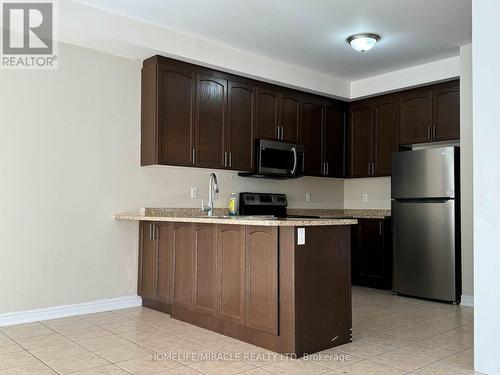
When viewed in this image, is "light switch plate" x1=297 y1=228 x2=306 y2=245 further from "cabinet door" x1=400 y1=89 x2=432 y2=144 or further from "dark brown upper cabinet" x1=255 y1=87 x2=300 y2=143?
"cabinet door" x1=400 y1=89 x2=432 y2=144

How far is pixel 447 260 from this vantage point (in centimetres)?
484

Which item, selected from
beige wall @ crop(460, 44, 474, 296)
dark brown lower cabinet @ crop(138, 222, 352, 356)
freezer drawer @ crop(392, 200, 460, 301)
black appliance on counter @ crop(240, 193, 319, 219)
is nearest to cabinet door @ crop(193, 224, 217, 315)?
dark brown lower cabinet @ crop(138, 222, 352, 356)

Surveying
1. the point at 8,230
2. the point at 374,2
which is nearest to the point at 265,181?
the point at 374,2

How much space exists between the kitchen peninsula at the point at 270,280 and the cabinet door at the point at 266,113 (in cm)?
178

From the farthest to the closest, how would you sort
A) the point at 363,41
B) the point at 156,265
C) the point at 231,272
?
the point at 363,41 < the point at 156,265 < the point at 231,272

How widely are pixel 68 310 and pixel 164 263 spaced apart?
0.92 metres

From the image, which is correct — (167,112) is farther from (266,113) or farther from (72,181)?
(266,113)

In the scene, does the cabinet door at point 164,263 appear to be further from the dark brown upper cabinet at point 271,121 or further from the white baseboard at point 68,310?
the dark brown upper cabinet at point 271,121

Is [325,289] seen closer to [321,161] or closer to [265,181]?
[265,181]

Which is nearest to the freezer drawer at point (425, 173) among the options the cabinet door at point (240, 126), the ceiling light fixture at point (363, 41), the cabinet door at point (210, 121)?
the ceiling light fixture at point (363, 41)

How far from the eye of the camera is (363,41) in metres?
4.48

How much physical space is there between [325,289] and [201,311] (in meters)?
1.08

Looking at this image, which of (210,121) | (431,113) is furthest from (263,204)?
(431,113)

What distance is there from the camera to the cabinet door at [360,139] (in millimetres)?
6059
